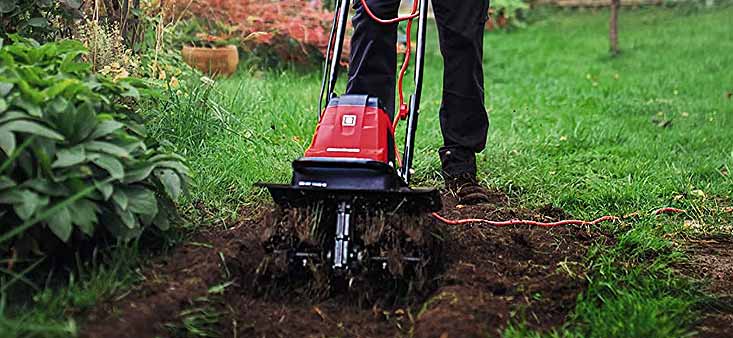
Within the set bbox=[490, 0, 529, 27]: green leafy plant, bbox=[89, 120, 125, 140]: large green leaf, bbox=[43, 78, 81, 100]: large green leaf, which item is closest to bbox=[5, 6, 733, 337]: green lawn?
bbox=[89, 120, 125, 140]: large green leaf

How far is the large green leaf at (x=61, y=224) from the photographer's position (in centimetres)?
234

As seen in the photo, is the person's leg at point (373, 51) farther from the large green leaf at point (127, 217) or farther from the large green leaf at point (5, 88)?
the large green leaf at point (5, 88)

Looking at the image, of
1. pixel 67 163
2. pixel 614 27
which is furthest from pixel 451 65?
pixel 614 27

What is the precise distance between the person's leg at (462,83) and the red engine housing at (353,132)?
816mm

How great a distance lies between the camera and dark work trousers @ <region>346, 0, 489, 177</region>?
3705 millimetres

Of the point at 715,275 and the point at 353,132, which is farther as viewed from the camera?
the point at 715,275

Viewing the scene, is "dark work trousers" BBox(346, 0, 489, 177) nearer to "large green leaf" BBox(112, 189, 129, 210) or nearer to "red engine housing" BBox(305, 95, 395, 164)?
"red engine housing" BBox(305, 95, 395, 164)

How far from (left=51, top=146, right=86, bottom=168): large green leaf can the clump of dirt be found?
181 centimetres

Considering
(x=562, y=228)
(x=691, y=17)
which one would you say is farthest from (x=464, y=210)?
(x=691, y=17)

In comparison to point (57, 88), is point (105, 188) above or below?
below

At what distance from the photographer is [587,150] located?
5160mm

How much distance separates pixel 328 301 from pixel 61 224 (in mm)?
834

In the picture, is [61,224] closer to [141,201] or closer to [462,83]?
[141,201]

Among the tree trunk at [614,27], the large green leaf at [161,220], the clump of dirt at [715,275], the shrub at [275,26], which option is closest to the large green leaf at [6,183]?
the large green leaf at [161,220]
